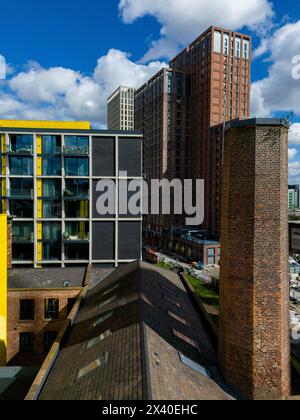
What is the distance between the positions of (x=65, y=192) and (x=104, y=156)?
561 cm

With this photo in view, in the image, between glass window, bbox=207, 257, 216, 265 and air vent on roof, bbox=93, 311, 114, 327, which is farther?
glass window, bbox=207, 257, 216, 265

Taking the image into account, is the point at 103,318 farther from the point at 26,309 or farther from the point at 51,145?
the point at 51,145

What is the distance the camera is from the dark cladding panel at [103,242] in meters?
31.3

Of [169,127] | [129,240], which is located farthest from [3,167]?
[169,127]

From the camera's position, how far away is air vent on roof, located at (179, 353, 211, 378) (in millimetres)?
10352

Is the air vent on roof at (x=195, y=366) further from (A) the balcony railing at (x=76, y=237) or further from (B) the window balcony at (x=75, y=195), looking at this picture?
(B) the window balcony at (x=75, y=195)

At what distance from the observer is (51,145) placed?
31.3 meters

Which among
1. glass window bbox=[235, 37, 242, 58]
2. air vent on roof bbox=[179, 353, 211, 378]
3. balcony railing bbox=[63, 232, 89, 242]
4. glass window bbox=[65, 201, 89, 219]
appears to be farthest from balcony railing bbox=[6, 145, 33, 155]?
glass window bbox=[235, 37, 242, 58]

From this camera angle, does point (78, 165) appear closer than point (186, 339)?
No

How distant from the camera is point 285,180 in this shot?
10.9 metres

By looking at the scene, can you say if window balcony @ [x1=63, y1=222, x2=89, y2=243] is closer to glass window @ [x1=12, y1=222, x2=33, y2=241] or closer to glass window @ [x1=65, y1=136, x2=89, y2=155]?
glass window @ [x1=12, y1=222, x2=33, y2=241]

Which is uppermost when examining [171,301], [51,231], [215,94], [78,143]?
[215,94]

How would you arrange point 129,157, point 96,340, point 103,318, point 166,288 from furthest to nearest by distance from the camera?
1. point 129,157
2. point 166,288
3. point 103,318
4. point 96,340

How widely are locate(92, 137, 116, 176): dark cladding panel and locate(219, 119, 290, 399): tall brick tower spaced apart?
857 inches
